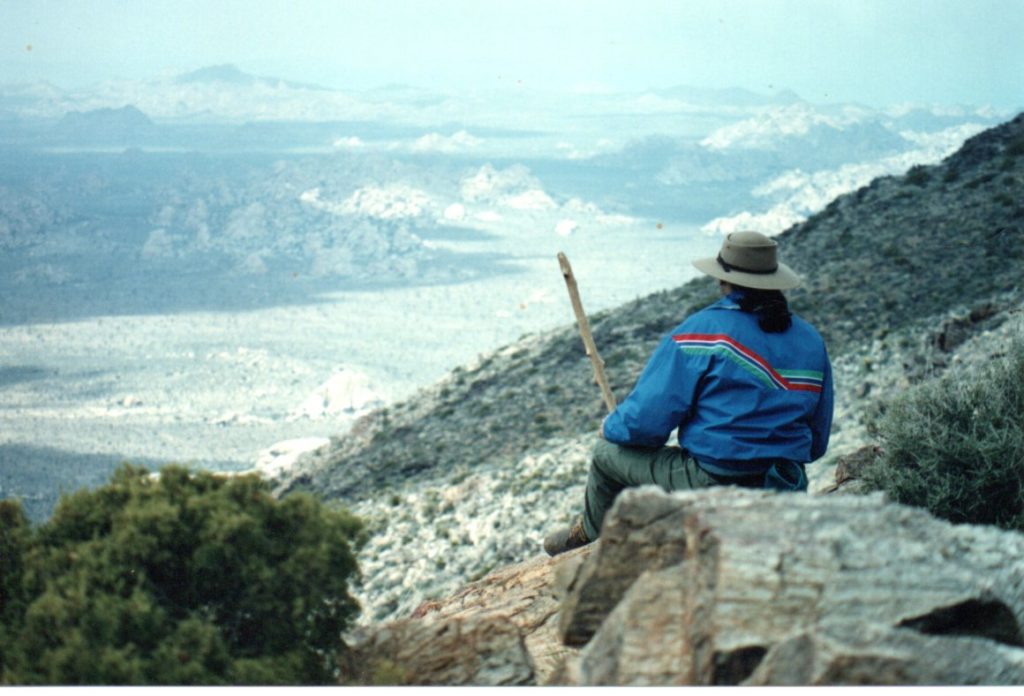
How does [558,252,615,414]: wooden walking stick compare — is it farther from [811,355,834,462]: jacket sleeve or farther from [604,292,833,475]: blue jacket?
[811,355,834,462]: jacket sleeve

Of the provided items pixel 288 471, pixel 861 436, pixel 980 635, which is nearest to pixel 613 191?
pixel 288 471

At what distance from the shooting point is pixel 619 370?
17406 mm

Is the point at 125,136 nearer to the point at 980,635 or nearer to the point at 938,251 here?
the point at 938,251

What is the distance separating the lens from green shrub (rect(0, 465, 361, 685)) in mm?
2723

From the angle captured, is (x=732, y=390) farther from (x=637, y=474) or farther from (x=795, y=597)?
(x=795, y=597)

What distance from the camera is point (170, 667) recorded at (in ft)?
8.89

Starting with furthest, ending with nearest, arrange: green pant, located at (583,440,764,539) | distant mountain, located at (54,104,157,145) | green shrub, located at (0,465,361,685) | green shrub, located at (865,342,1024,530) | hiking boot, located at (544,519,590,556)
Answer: distant mountain, located at (54,104,157,145), hiking boot, located at (544,519,590,556), green shrub, located at (865,342,1024,530), green pant, located at (583,440,764,539), green shrub, located at (0,465,361,685)

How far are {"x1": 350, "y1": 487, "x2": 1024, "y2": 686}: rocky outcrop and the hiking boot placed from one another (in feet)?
4.97

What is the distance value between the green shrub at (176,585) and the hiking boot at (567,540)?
1.83 meters

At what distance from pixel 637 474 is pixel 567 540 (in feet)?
3.10

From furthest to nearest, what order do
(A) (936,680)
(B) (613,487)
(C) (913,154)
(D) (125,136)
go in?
(C) (913,154)
(D) (125,136)
(B) (613,487)
(A) (936,680)

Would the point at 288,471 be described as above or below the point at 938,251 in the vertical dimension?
below

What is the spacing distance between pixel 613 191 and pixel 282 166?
142 ft

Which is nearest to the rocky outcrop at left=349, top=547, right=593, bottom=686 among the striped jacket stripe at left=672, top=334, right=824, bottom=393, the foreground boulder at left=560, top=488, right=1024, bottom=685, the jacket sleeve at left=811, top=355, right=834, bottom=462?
the foreground boulder at left=560, top=488, right=1024, bottom=685
